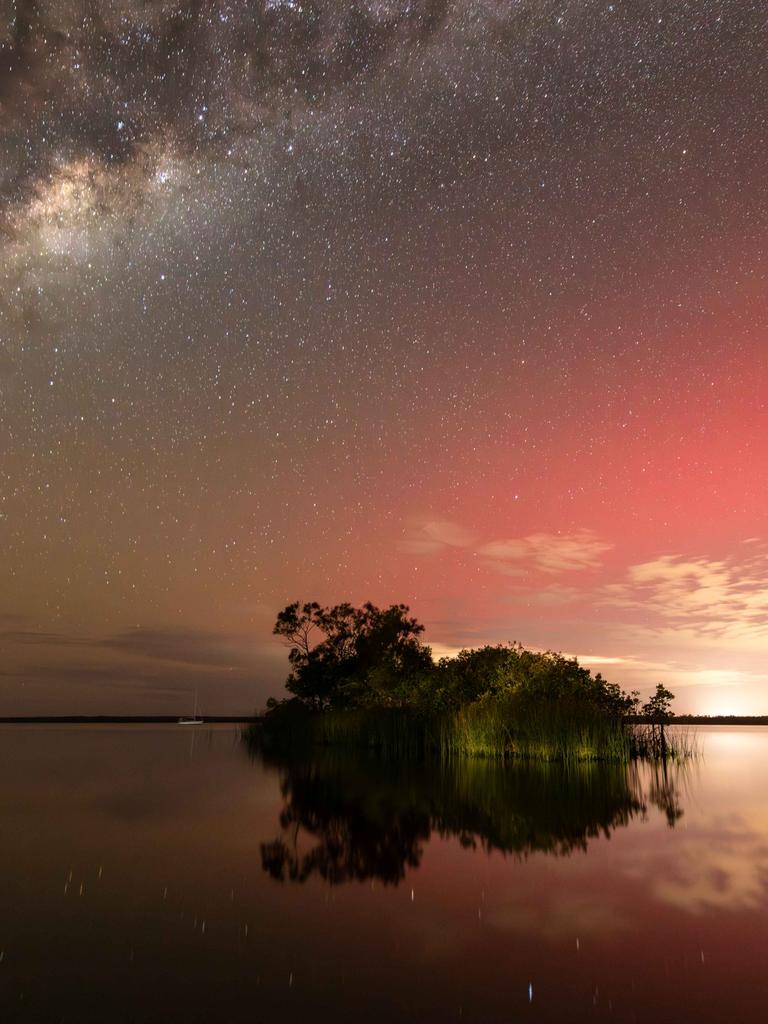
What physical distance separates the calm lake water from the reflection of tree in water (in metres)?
0.08

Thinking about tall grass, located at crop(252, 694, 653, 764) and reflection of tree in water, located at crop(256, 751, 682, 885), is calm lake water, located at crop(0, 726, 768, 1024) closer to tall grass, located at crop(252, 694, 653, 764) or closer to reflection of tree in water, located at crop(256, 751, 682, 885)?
reflection of tree in water, located at crop(256, 751, 682, 885)

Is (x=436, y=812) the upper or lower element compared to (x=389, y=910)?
upper

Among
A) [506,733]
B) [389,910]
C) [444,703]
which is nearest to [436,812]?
[389,910]

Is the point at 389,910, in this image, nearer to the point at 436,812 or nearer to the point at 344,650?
the point at 436,812

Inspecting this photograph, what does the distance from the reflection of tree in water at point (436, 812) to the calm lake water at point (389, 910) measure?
3.2 inches

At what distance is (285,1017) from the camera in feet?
16.5

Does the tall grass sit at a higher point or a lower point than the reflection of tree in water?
higher

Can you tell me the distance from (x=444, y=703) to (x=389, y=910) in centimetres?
2746

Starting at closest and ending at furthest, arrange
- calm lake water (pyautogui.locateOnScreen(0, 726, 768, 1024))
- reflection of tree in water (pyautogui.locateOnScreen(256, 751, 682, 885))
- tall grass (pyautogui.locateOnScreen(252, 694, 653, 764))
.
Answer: calm lake water (pyautogui.locateOnScreen(0, 726, 768, 1024))
reflection of tree in water (pyautogui.locateOnScreen(256, 751, 682, 885))
tall grass (pyautogui.locateOnScreen(252, 694, 653, 764))

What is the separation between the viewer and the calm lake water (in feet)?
17.7

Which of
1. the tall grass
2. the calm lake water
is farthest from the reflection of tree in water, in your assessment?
the tall grass

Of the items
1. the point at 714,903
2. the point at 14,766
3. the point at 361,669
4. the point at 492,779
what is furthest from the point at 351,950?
the point at 361,669

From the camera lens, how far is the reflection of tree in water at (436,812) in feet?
35.6

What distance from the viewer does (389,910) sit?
7.88m
